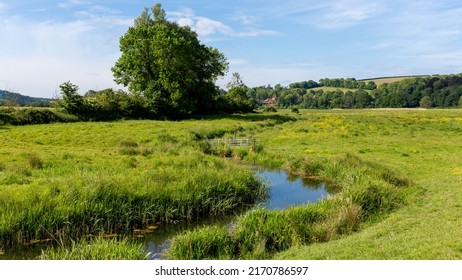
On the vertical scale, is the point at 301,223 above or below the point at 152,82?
below

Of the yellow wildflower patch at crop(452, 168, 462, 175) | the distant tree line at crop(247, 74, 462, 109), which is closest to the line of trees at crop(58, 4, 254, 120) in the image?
the yellow wildflower patch at crop(452, 168, 462, 175)

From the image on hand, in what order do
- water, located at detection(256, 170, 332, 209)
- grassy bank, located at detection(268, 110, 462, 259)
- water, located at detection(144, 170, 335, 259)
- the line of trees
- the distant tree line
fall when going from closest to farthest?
1. grassy bank, located at detection(268, 110, 462, 259)
2. water, located at detection(144, 170, 335, 259)
3. water, located at detection(256, 170, 332, 209)
4. the line of trees
5. the distant tree line

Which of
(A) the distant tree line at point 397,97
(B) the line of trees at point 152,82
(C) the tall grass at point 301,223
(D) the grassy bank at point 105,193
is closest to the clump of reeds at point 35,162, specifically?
(D) the grassy bank at point 105,193

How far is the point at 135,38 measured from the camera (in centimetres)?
6556

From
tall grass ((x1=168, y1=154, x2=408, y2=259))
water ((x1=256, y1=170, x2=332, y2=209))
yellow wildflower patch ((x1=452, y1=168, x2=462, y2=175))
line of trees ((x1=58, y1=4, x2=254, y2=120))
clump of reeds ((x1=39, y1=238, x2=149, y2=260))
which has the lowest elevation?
water ((x1=256, y1=170, x2=332, y2=209))

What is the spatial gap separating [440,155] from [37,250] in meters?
29.3

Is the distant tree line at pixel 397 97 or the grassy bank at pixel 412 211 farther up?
the distant tree line at pixel 397 97

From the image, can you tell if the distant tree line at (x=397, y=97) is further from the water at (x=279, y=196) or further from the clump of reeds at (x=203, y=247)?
the clump of reeds at (x=203, y=247)

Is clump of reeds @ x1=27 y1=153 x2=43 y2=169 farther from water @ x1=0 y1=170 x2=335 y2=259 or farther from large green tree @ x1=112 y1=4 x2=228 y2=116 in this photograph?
large green tree @ x1=112 y1=4 x2=228 y2=116

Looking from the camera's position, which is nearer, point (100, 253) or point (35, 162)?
point (100, 253)

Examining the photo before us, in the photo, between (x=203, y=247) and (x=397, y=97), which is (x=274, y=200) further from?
(x=397, y=97)

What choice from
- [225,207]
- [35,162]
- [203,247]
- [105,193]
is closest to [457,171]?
[225,207]

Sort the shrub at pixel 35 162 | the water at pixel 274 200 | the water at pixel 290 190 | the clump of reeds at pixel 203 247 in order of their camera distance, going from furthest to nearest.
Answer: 1. the shrub at pixel 35 162
2. the water at pixel 290 190
3. the water at pixel 274 200
4. the clump of reeds at pixel 203 247

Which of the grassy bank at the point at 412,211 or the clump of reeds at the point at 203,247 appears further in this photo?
the clump of reeds at the point at 203,247
